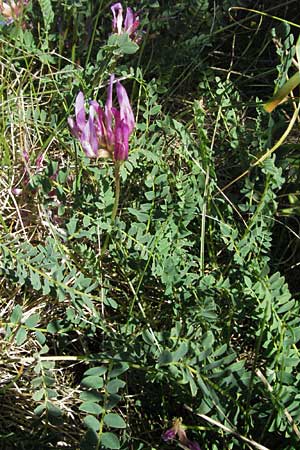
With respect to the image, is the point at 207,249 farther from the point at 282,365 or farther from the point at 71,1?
the point at 71,1

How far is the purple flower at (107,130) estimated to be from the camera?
4.22 feet

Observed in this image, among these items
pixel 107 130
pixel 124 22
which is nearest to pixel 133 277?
pixel 107 130

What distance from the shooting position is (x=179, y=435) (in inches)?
50.3

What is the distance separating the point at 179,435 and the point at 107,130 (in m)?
0.49

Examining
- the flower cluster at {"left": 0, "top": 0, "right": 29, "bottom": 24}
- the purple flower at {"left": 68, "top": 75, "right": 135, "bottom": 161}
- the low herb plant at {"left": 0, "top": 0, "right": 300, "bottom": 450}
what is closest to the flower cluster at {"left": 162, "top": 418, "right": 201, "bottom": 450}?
the low herb plant at {"left": 0, "top": 0, "right": 300, "bottom": 450}

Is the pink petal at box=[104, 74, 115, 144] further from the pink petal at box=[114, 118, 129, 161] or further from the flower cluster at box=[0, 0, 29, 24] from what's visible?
the flower cluster at box=[0, 0, 29, 24]

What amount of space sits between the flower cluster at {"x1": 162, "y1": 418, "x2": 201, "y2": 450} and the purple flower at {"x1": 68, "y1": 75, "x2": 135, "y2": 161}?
0.42 m

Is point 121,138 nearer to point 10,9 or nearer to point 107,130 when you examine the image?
point 107,130

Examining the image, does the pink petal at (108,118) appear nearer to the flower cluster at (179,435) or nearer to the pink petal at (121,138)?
the pink petal at (121,138)

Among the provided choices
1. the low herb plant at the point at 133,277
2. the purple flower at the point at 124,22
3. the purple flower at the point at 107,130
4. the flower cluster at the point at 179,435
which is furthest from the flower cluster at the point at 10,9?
the flower cluster at the point at 179,435

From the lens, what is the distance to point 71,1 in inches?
70.7

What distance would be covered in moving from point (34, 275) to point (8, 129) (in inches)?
21.1

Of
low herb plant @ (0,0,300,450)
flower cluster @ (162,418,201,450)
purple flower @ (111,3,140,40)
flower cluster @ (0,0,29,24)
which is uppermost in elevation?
flower cluster @ (0,0,29,24)

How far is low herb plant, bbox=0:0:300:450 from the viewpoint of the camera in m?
1.29
